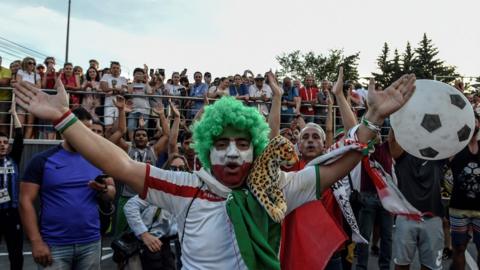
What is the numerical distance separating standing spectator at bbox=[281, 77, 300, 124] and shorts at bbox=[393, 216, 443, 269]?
5.47m

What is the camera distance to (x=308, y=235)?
117 inches

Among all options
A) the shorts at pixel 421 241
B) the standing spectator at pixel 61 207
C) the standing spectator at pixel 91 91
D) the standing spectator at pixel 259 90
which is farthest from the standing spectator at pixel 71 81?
the shorts at pixel 421 241

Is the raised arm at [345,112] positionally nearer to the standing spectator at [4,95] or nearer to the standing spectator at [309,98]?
the standing spectator at [309,98]

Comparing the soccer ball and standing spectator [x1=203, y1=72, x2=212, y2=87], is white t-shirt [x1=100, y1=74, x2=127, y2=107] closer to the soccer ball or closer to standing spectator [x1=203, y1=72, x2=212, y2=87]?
standing spectator [x1=203, y1=72, x2=212, y2=87]

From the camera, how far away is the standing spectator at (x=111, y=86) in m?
9.64

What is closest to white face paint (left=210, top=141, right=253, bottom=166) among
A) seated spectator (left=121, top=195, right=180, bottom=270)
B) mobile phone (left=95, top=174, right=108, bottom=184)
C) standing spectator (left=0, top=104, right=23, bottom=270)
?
mobile phone (left=95, top=174, right=108, bottom=184)

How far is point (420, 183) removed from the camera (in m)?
5.50

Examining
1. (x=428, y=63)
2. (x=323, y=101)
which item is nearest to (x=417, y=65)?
(x=428, y=63)

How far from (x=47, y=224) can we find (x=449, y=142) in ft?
10.4

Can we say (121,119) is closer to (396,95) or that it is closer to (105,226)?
(105,226)

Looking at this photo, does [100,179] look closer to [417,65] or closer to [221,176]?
[221,176]

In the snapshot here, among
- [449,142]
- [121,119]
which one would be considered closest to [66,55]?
[121,119]

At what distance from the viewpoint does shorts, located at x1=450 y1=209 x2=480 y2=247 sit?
19.2ft

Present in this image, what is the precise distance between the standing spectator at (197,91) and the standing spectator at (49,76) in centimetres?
283
